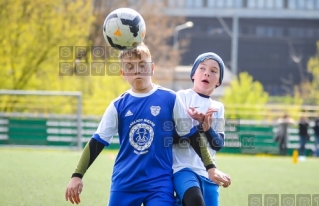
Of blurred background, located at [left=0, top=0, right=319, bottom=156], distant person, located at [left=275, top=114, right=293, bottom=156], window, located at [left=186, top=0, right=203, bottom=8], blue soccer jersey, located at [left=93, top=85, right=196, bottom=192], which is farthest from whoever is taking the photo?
window, located at [left=186, top=0, right=203, bottom=8]

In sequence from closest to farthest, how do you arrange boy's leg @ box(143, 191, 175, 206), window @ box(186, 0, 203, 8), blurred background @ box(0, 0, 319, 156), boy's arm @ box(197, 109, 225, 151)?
boy's leg @ box(143, 191, 175, 206), boy's arm @ box(197, 109, 225, 151), blurred background @ box(0, 0, 319, 156), window @ box(186, 0, 203, 8)

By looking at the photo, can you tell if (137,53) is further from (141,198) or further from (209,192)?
(209,192)

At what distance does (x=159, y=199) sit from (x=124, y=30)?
1.83 meters

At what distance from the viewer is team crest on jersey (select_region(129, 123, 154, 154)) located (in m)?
5.17

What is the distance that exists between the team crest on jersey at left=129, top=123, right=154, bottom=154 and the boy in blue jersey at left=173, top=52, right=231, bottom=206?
372 millimetres

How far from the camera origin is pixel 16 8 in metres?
25.6

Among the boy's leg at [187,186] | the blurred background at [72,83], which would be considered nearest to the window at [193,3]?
the blurred background at [72,83]

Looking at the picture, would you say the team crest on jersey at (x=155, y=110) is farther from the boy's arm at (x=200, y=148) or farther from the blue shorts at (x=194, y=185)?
the blue shorts at (x=194, y=185)

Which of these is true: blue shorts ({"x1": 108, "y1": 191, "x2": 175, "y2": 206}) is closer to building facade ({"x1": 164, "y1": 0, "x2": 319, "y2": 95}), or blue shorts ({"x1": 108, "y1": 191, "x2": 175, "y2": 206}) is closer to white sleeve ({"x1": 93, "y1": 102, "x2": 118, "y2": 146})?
white sleeve ({"x1": 93, "y1": 102, "x2": 118, "y2": 146})

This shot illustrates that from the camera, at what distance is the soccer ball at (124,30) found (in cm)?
602

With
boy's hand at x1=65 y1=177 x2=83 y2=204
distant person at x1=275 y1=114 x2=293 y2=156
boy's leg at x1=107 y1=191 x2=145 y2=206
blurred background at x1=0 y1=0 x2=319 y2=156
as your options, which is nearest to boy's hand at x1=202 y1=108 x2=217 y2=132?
boy's leg at x1=107 y1=191 x2=145 y2=206

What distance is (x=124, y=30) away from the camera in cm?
618

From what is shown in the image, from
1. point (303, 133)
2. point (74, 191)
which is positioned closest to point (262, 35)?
point (303, 133)

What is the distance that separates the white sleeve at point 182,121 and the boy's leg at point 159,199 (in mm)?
516
